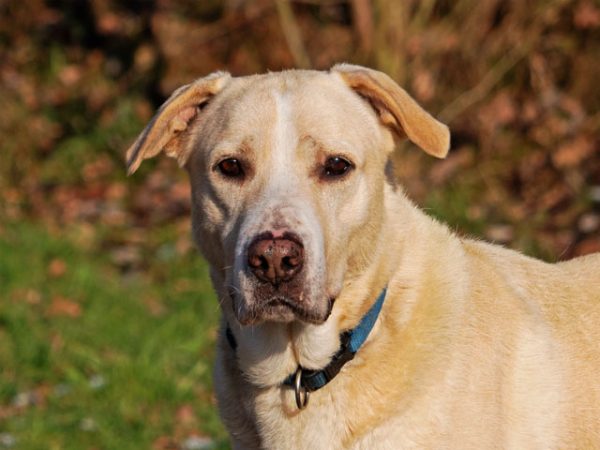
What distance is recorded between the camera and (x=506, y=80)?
10.4 metres

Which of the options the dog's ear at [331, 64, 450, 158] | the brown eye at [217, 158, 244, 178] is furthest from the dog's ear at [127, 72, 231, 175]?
the dog's ear at [331, 64, 450, 158]

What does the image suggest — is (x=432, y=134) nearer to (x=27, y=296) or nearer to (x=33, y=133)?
(x=27, y=296)

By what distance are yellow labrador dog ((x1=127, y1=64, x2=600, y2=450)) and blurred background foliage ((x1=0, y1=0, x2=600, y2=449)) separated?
248 cm

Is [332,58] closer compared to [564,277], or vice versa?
[564,277]

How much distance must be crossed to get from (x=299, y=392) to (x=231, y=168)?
0.84 metres

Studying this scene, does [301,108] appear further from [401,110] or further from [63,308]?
[63,308]

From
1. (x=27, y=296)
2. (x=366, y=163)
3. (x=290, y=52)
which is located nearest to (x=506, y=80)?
(x=290, y=52)

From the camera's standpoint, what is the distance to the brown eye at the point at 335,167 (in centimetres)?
411

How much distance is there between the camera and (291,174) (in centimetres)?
405

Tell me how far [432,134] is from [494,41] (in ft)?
21.1

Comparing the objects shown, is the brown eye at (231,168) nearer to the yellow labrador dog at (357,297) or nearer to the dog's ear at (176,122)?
the yellow labrador dog at (357,297)

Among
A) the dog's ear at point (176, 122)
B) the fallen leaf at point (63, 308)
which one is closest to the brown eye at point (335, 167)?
the dog's ear at point (176, 122)

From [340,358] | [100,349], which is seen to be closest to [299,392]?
[340,358]

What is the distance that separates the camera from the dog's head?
387 centimetres
